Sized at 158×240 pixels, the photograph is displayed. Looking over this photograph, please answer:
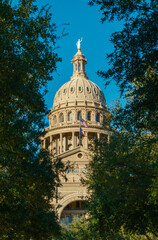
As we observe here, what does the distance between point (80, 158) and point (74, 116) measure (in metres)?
27.0

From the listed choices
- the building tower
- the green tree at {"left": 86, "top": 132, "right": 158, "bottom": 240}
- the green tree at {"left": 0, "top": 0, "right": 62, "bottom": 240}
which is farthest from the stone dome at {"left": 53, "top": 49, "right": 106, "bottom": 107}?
the green tree at {"left": 86, "top": 132, "right": 158, "bottom": 240}

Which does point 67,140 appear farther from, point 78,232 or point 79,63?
point 78,232

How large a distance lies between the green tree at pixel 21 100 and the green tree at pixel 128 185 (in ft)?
12.4

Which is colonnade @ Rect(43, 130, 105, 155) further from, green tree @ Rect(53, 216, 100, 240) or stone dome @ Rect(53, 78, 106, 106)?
green tree @ Rect(53, 216, 100, 240)

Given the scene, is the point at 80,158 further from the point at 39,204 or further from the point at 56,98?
the point at 39,204

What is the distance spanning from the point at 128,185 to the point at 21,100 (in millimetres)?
6303

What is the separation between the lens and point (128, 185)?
604 inches

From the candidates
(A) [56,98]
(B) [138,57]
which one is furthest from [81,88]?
(B) [138,57]

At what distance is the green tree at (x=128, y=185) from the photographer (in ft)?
49.2

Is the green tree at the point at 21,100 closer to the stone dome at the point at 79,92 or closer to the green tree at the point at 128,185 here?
the green tree at the point at 128,185

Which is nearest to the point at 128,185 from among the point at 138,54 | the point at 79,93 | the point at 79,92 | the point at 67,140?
the point at 138,54

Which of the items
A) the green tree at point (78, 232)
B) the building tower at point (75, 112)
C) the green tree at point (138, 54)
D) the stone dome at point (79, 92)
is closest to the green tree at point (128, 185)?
the green tree at point (138, 54)

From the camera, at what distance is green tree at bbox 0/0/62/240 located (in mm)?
11047

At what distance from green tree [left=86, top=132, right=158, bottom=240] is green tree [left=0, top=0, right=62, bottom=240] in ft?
12.4
